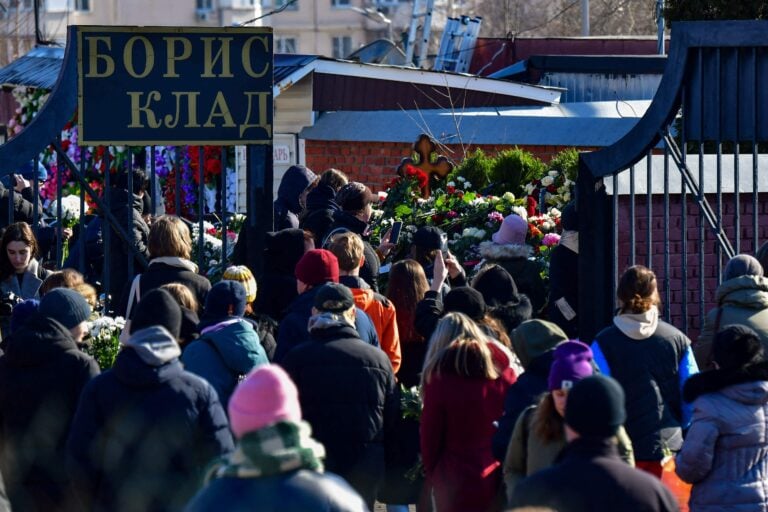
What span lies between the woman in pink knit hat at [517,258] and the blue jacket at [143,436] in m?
3.86

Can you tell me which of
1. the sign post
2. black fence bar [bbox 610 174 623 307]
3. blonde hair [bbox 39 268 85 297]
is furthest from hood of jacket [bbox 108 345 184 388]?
black fence bar [bbox 610 174 623 307]

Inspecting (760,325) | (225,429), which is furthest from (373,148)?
(225,429)

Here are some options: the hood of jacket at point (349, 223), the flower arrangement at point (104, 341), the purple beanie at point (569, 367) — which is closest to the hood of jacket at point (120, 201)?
the hood of jacket at point (349, 223)

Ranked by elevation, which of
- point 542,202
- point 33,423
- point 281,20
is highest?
point 281,20

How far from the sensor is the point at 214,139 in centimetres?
850

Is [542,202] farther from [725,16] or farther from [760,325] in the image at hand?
[760,325]

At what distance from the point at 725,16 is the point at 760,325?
328 inches

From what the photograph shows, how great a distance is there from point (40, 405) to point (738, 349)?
290 centimetres

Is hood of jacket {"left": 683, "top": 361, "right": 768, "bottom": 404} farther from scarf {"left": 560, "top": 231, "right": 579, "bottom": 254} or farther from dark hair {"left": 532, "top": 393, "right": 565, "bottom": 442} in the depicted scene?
scarf {"left": 560, "top": 231, "right": 579, "bottom": 254}

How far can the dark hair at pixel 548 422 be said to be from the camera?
5297 mm

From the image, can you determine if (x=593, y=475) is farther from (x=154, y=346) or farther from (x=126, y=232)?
(x=126, y=232)

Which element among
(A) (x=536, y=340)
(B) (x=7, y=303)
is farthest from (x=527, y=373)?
(B) (x=7, y=303)

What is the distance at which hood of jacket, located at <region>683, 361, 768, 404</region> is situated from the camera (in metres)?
5.78

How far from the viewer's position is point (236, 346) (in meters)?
6.50
